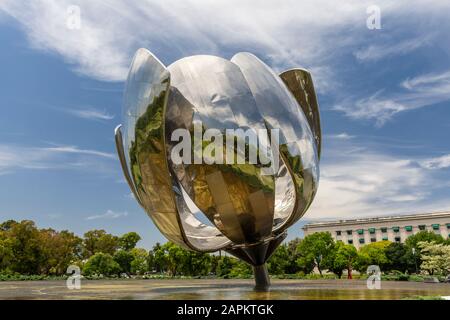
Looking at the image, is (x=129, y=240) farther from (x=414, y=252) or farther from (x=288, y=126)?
(x=288, y=126)

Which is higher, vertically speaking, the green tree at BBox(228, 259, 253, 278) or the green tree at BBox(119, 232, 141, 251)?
the green tree at BBox(119, 232, 141, 251)

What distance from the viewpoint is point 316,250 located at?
49719 mm

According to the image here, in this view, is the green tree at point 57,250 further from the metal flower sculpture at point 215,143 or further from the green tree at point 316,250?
the metal flower sculpture at point 215,143

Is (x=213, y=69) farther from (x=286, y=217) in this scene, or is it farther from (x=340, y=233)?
(x=340, y=233)

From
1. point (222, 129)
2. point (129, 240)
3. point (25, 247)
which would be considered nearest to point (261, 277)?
point (222, 129)

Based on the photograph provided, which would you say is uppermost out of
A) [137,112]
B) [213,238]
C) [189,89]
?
[189,89]

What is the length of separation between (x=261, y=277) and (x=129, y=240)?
5040cm

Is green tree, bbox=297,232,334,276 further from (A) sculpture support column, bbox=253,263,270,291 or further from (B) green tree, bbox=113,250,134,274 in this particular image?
(A) sculpture support column, bbox=253,263,270,291

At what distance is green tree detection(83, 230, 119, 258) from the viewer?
60.7 m

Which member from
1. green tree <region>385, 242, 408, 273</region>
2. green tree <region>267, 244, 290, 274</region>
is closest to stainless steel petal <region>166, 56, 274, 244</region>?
green tree <region>267, 244, 290, 274</region>
